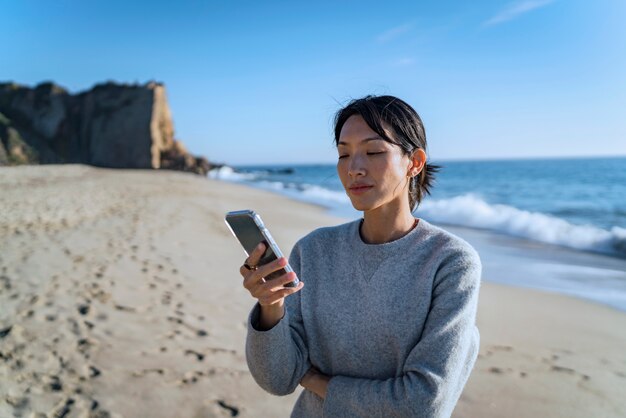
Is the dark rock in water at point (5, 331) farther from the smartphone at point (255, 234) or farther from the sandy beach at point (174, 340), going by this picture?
the smartphone at point (255, 234)

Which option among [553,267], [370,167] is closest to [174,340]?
[370,167]

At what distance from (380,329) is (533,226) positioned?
12.3m

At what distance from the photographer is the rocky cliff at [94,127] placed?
131 ft

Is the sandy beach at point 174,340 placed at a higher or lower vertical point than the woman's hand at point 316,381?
lower

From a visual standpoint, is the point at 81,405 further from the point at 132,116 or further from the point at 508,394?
the point at 132,116

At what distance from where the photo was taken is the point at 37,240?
7.98m

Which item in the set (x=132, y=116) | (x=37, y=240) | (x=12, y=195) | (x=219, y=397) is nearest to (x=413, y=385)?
(x=219, y=397)

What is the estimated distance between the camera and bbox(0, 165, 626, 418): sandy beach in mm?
3516

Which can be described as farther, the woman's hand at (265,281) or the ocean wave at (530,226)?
the ocean wave at (530,226)

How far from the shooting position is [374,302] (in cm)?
150

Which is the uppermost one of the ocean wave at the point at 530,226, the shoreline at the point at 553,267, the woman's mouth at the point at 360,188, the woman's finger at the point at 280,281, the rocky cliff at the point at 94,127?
the rocky cliff at the point at 94,127

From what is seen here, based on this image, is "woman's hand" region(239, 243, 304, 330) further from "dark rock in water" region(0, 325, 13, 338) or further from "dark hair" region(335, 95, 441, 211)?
"dark rock in water" region(0, 325, 13, 338)

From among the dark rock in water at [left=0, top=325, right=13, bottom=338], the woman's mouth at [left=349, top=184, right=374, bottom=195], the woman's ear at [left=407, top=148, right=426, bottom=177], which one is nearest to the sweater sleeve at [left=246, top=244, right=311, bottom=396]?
the woman's mouth at [left=349, top=184, right=374, bottom=195]

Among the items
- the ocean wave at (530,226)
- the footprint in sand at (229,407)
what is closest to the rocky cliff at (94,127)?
the ocean wave at (530,226)
